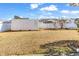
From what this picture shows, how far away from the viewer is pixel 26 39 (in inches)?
51.0

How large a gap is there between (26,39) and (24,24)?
127 millimetres

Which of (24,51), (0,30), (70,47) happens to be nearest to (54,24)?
(70,47)

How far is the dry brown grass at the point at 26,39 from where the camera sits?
4.24ft

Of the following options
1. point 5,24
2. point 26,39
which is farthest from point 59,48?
point 5,24

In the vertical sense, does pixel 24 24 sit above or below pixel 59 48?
above

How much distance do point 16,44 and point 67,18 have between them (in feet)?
1.57

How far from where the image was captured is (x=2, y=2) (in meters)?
1.31

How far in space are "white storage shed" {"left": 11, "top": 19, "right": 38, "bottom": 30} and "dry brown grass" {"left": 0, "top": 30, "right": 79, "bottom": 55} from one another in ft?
0.14

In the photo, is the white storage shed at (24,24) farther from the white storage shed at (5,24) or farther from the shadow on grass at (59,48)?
the shadow on grass at (59,48)

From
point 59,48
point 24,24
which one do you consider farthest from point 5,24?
point 59,48

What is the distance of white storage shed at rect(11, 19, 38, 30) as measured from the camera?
130 cm

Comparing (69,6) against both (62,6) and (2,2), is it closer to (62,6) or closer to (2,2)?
(62,6)

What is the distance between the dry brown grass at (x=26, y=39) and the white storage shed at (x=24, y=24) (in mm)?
42

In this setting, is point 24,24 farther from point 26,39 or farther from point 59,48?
point 59,48
